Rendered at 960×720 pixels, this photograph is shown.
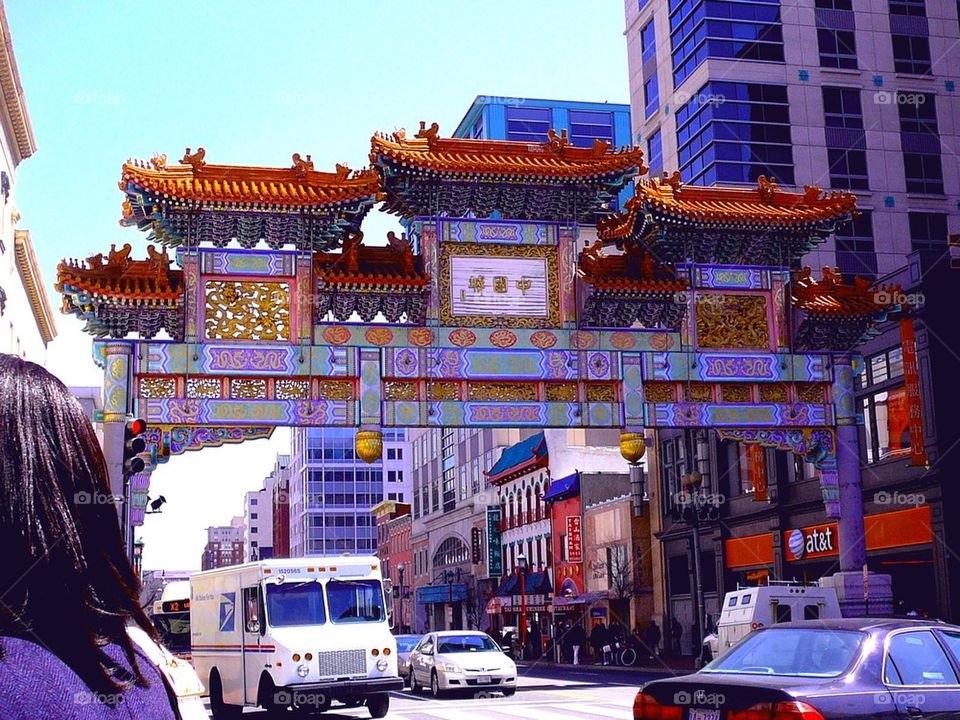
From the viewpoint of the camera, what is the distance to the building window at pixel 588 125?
3383 inches

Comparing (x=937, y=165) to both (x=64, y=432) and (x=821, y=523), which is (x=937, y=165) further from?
(x=64, y=432)

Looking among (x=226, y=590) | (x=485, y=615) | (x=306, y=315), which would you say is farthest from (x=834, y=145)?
(x=485, y=615)

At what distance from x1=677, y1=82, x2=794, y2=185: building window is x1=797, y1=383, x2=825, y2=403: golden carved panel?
20.4 metres

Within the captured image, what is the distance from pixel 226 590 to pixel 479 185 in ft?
30.6

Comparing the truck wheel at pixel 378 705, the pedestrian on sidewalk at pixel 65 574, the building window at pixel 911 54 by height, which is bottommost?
the truck wheel at pixel 378 705

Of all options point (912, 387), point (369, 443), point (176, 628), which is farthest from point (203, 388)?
point (912, 387)

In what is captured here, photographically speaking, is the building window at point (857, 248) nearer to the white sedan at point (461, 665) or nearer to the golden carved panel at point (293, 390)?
the white sedan at point (461, 665)

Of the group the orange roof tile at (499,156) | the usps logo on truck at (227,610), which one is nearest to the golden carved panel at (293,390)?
the usps logo on truck at (227,610)

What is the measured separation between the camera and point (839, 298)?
25156 millimetres

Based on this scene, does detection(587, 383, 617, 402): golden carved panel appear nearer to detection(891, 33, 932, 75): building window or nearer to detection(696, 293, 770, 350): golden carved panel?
detection(696, 293, 770, 350): golden carved panel

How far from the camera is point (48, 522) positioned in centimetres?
210

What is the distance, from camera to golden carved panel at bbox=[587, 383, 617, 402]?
24.0 metres

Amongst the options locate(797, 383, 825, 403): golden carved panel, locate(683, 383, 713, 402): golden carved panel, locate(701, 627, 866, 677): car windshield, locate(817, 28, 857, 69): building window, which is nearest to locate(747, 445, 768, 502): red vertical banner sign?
Answer: locate(797, 383, 825, 403): golden carved panel

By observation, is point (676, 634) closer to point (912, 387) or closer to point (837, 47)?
point (912, 387)
